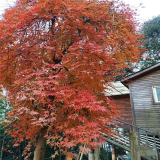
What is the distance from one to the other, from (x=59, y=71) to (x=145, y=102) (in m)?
6.81

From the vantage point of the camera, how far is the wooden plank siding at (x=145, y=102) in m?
8.50

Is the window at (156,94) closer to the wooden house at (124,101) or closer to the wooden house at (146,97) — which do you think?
the wooden house at (146,97)

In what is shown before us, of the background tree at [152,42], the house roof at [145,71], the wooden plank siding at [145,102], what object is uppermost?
the background tree at [152,42]

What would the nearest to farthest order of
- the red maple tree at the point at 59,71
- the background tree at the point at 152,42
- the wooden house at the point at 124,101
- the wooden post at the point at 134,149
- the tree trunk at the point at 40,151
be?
the wooden post at the point at 134,149 < the red maple tree at the point at 59,71 < the tree trunk at the point at 40,151 < the wooden house at the point at 124,101 < the background tree at the point at 152,42

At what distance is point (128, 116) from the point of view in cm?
1204

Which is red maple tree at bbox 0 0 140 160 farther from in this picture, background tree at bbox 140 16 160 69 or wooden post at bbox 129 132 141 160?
background tree at bbox 140 16 160 69

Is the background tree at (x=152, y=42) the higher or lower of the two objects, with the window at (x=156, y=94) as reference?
higher

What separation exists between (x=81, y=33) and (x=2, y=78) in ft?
11.2

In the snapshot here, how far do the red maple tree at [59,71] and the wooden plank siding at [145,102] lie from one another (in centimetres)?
467

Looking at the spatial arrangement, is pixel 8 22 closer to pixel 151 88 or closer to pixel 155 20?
pixel 151 88

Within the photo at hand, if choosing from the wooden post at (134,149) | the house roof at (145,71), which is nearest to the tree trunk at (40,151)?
the wooden post at (134,149)

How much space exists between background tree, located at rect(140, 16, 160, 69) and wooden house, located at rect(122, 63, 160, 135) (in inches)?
566

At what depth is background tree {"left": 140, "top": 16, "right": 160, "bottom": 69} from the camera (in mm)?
22469

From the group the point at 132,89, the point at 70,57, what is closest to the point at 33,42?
the point at 70,57
